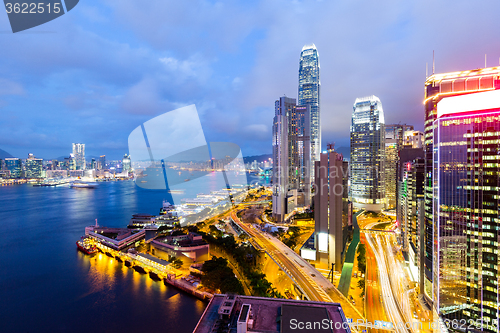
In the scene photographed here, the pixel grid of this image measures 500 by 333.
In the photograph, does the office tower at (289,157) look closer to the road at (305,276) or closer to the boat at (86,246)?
the road at (305,276)

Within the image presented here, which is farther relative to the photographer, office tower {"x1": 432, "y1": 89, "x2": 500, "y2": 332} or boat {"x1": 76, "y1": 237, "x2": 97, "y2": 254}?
boat {"x1": 76, "y1": 237, "x2": 97, "y2": 254}

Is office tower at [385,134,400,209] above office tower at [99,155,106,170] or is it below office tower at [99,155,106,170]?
below

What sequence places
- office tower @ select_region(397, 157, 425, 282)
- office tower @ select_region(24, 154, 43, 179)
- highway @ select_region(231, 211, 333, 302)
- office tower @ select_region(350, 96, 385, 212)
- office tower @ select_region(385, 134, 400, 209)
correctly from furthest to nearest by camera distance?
1. office tower @ select_region(24, 154, 43, 179)
2. office tower @ select_region(385, 134, 400, 209)
3. office tower @ select_region(350, 96, 385, 212)
4. office tower @ select_region(397, 157, 425, 282)
5. highway @ select_region(231, 211, 333, 302)

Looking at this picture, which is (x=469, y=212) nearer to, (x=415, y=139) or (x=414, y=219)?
(x=414, y=219)

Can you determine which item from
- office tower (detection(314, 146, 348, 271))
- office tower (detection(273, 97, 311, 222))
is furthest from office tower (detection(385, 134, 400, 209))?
office tower (detection(314, 146, 348, 271))

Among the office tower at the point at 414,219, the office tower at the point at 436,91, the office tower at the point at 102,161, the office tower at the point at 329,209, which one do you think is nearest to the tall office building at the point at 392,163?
the office tower at the point at 414,219

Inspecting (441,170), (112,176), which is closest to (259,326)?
(441,170)

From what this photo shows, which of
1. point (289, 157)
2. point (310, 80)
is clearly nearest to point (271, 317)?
point (289, 157)

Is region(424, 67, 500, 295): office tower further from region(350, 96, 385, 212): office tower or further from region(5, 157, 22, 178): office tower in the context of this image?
region(5, 157, 22, 178): office tower
